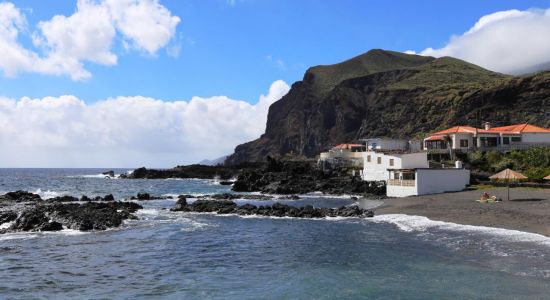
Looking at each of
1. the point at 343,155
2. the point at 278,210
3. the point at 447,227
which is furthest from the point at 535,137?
the point at 447,227

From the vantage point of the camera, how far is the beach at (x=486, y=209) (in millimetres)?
34062

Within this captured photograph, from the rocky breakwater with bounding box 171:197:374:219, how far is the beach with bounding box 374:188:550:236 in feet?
9.14

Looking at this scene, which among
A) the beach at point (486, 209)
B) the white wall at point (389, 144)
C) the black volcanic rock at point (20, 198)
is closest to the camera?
the beach at point (486, 209)

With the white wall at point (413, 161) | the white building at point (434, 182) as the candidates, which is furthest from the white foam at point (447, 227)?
the white wall at point (413, 161)

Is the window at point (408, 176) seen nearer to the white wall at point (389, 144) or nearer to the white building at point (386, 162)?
the white building at point (386, 162)

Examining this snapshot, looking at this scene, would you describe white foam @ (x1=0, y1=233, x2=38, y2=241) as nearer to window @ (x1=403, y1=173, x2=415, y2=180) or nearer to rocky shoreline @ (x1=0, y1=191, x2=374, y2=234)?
rocky shoreline @ (x1=0, y1=191, x2=374, y2=234)

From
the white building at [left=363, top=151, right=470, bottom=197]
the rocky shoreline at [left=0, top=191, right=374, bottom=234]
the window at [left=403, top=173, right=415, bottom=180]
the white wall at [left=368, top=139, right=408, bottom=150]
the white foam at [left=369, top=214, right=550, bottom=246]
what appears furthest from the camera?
the white wall at [left=368, top=139, right=408, bottom=150]

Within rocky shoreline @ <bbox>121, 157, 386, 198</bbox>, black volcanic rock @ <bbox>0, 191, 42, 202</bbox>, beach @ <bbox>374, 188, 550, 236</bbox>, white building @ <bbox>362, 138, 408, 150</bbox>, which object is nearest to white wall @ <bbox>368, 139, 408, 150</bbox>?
white building @ <bbox>362, 138, 408, 150</bbox>

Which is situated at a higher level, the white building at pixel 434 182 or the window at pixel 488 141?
the window at pixel 488 141

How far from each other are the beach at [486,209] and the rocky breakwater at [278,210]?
2.79 meters

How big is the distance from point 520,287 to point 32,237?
1281 inches

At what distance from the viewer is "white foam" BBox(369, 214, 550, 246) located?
2858 centimetres

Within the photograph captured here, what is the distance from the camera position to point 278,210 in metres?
49.8

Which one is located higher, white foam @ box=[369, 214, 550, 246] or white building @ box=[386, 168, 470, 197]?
white building @ box=[386, 168, 470, 197]
